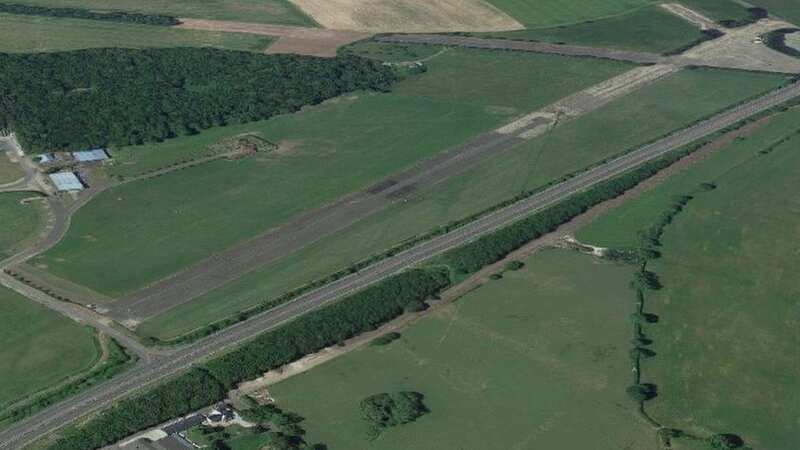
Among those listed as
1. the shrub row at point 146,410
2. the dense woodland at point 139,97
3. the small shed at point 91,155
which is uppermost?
the dense woodland at point 139,97

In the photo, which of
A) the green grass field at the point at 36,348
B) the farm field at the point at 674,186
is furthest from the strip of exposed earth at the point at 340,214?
the farm field at the point at 674,186

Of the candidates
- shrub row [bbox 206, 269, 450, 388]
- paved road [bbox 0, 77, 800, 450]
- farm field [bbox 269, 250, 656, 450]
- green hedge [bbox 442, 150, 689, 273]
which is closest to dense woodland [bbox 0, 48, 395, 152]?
paved road [bbox 0, 77, 800, 450]

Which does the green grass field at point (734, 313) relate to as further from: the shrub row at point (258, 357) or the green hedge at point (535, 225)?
the shrub row at point (258, 357)

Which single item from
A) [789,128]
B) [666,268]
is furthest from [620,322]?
[789,128]

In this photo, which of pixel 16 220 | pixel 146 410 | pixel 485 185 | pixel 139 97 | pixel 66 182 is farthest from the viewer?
pixel 139 97

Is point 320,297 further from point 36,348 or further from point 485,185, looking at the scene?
point 485,185

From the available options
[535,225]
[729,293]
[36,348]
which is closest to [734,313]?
[729,293]

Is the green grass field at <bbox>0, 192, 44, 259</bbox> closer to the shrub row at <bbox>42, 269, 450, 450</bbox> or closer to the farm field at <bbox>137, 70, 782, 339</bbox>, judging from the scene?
the farm field at <bbox>137, 70, 782, 339</bbox>

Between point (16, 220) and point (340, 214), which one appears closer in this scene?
point (16, 220)
